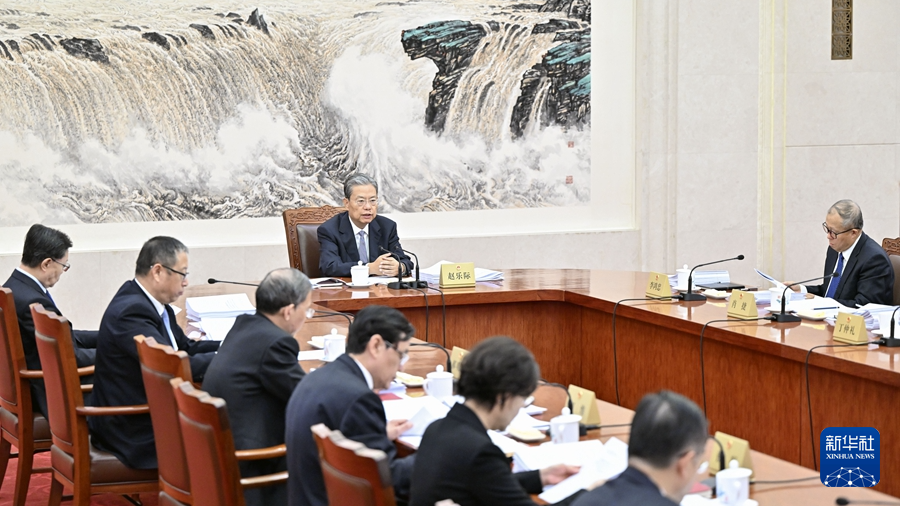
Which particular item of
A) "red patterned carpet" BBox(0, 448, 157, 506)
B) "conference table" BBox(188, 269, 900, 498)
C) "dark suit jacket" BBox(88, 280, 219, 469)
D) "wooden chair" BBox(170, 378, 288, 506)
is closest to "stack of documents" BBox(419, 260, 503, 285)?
"conference table" BBox(188, 269, 900, 498)

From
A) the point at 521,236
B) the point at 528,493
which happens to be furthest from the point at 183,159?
the point at 528,493

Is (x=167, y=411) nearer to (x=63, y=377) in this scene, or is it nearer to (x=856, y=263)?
(x=63, y=377)

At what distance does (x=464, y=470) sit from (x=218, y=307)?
8.64ft

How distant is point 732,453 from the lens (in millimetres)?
2219

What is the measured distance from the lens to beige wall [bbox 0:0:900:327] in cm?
738

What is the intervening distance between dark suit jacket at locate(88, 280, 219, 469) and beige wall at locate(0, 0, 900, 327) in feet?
13.3

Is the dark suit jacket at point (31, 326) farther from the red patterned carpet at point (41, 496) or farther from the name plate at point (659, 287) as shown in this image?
the name plate at point (659, 287)

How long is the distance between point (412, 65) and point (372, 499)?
556cm

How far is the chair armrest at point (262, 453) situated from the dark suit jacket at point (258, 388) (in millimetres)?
91

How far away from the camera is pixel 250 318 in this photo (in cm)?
296

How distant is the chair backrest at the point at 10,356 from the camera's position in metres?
3.50

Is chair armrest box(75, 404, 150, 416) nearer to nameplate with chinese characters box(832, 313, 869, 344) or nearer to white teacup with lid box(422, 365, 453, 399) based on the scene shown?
white teacup with lid box(422, 365, 453, 399)

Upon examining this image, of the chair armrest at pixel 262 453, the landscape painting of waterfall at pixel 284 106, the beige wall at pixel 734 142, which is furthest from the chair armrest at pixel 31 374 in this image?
the beige wall at pixel 734 142

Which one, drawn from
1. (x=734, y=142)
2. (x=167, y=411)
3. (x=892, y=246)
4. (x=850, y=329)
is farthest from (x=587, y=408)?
(x=734, y=142)
